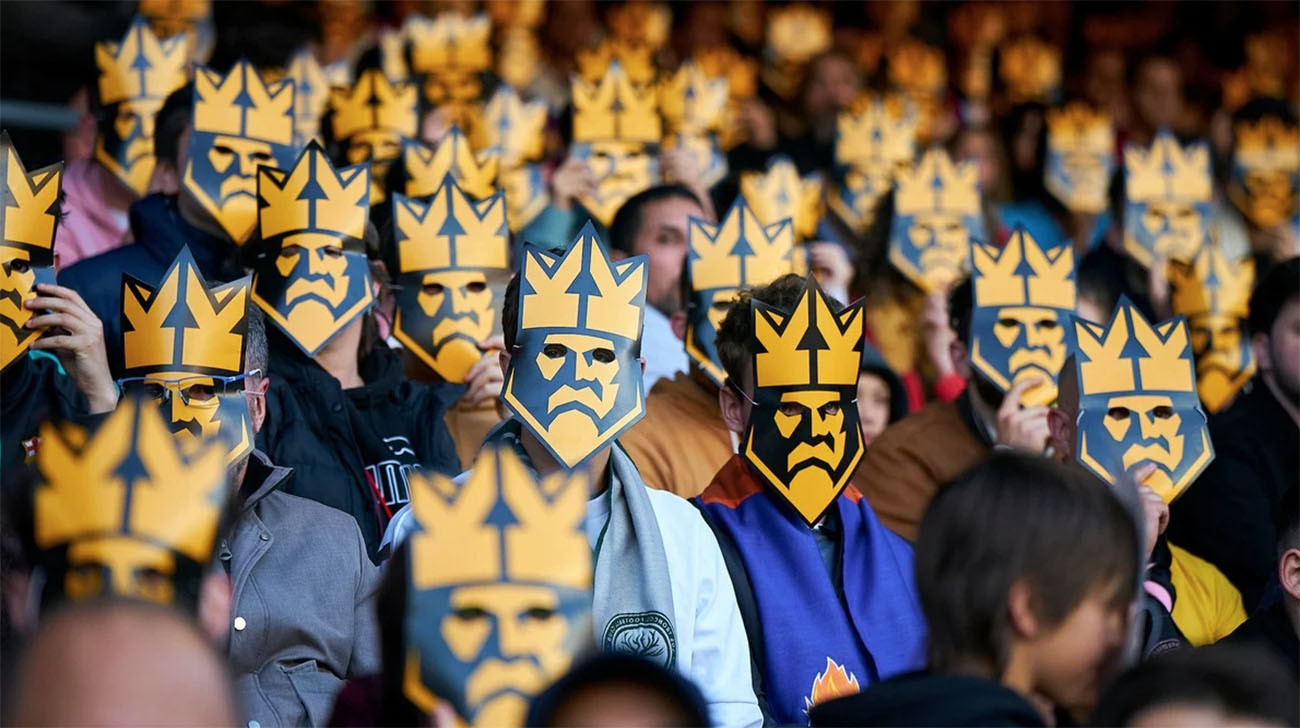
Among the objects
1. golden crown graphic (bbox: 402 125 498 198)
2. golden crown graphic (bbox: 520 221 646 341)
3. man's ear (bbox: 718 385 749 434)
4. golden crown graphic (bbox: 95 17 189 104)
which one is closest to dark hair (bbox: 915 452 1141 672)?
golden crown graphic (bbox: 520 221 646 341)

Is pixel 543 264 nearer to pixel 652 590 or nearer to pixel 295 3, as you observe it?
pixel 652 590

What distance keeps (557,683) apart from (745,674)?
1469 mm

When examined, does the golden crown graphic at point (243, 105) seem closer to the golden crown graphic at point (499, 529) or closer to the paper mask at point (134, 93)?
the paper mask at point (134, 93)

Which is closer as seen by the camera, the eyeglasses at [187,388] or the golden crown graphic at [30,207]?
the eyeglasses at [187,388]

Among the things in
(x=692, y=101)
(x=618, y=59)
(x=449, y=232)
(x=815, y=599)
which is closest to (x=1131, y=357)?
(x=815, y=599)

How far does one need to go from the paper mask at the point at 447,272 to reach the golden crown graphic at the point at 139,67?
5.46 ft

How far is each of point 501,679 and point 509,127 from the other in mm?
5465

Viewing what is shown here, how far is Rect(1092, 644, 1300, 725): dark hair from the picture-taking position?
2855 millimetres

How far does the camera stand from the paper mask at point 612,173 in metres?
7.78

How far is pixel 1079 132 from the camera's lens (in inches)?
389

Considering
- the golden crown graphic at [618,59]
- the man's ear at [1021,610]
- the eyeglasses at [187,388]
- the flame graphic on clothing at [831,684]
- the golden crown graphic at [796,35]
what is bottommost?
the flame graphic on clothing at [831,684]

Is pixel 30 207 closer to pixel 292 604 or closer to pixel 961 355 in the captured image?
pixel 292 604

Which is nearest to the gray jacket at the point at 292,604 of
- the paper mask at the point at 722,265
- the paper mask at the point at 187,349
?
the paper mask at the point at 187,349

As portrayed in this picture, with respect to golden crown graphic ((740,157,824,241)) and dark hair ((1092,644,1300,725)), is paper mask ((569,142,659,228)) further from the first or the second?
dark hair ((1092,644,1300,725))
